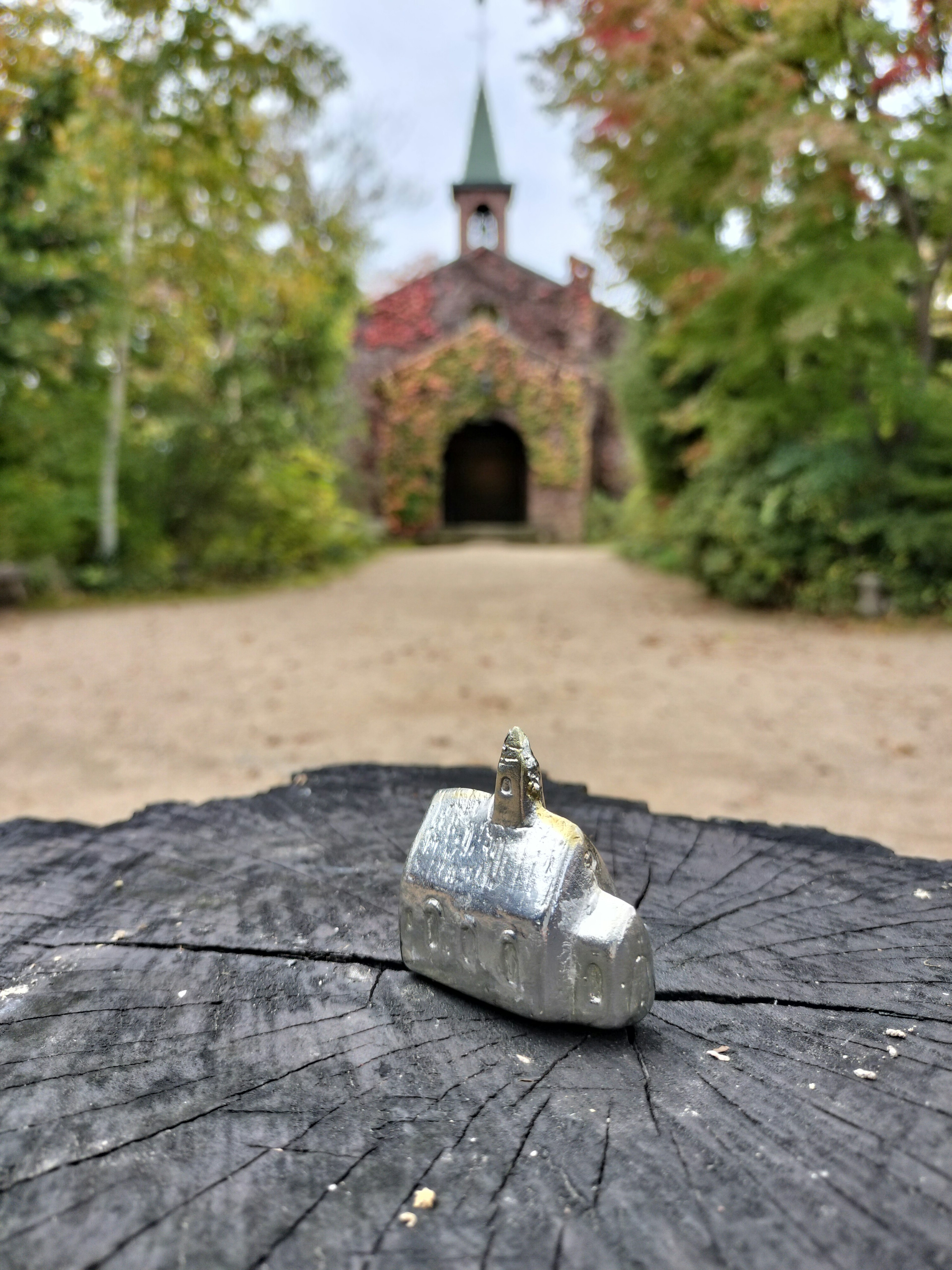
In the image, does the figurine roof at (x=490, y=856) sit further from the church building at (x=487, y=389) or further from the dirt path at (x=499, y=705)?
the church building at (x=487, y=389)

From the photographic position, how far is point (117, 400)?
30.1 ft

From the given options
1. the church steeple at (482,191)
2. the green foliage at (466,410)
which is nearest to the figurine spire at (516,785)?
the green foliage at (466,410)

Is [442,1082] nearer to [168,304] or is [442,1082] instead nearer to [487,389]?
[168,304]

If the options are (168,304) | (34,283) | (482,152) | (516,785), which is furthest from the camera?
(482,152)

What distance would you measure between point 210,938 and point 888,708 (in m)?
4.42

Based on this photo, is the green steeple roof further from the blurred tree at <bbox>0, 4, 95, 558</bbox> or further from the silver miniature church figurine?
the silver miniature church figurine

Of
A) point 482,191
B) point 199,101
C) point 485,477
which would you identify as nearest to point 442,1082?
point 199,101

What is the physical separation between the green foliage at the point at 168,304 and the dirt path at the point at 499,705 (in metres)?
1.95

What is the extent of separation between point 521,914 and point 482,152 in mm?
25996

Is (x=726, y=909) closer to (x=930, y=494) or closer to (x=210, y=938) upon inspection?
(x=210, y=938)

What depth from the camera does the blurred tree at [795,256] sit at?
5.49 m

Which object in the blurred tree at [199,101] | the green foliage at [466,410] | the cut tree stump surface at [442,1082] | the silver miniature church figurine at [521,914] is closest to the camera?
the cut tree stump surface at [442,1082]

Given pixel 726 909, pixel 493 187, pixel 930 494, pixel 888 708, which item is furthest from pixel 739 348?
pixel 493 187

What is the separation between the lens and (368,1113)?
0.78 meters
